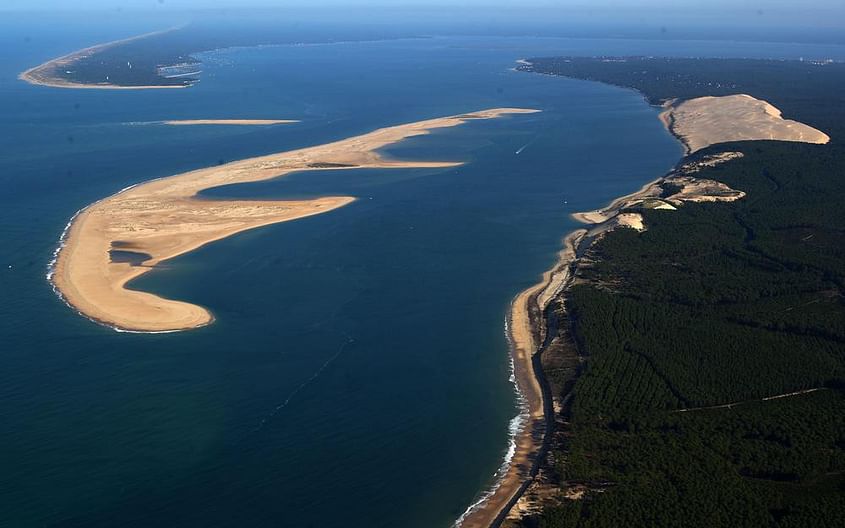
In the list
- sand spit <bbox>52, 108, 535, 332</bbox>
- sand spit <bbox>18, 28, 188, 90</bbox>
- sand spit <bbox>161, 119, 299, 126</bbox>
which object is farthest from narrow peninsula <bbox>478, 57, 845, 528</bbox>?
sand spit <bbox>18, 28, 188, 90</bbox>

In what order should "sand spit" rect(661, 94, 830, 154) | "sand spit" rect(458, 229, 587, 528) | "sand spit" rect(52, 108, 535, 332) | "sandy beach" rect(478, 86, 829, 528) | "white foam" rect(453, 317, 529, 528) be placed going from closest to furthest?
Result: "sand spit" rect(458, 229, 587, 528) < "white foam" rect(453, 317, 529, 528) < "sandy beach" rect(478, 86, 829, 528) < "sand spit" rect(52, 108, 535, 332) < "sand spit" rect(661, 94, 830, 154)

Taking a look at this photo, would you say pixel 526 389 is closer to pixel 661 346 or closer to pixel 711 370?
pixel 661 346

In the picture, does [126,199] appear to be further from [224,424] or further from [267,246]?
[224,424]

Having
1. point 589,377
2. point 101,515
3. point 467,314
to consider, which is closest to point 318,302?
point 467,314

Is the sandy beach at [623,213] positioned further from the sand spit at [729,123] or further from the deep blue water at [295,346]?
the deep blue water at [295,346]

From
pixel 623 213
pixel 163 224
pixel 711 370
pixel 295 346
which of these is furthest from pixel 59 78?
pixel 711 370

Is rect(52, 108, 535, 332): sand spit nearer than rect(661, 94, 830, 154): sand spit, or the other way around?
rect(52, 108, 535, 332): sand spit

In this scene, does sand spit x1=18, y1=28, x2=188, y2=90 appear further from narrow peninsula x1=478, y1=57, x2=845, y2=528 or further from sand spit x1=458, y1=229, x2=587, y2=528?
sand spit x1=458, y1=229, x2=587, y2=528
